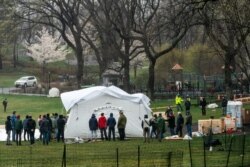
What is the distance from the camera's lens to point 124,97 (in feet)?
110

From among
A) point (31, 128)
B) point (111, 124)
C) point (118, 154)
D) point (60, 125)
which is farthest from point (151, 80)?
point (118, 154)

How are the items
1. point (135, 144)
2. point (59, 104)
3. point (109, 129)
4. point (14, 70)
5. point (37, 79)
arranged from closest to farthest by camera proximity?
point (135, 144), point (109, 129), point (59, 104), point (37, 79), point (14, 70)

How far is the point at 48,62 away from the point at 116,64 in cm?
4015

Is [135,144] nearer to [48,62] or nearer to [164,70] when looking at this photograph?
[164,70]

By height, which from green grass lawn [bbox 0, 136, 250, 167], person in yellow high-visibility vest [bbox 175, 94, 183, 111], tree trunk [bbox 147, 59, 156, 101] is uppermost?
tree trunk [bbox 147, 59, 156, 101]

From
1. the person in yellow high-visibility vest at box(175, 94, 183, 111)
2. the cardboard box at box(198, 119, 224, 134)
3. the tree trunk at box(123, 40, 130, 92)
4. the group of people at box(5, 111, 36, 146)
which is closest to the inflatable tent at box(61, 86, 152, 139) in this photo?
the group of people at box(5, 111, 36, 146)

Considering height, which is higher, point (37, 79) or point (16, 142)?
point (37, 79)

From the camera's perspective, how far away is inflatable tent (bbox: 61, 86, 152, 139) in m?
32.8

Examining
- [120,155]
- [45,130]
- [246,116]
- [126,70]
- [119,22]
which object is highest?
[119,22]

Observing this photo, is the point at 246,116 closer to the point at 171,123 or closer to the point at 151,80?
the point at 171,123

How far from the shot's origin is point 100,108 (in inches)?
1313

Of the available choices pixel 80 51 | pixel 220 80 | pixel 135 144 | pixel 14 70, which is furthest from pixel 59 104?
pixel 14 70

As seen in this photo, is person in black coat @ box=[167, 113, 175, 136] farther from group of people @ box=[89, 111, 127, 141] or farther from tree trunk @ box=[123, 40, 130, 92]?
tree trunk @ box=[123, 40, 130, 92]

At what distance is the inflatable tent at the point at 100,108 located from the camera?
108ft
